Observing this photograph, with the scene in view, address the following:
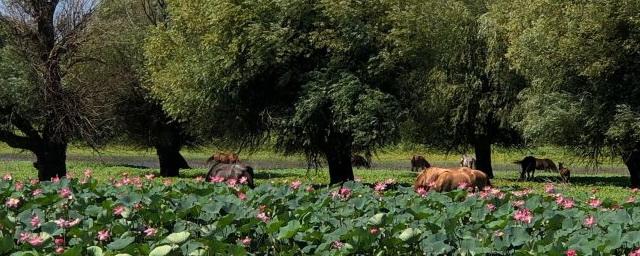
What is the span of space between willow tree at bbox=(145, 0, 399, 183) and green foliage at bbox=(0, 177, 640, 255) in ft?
49.5

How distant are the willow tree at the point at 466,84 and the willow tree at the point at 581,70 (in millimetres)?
3222

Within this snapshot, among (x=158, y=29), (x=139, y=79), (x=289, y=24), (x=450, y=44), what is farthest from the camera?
(x=139, y=79)

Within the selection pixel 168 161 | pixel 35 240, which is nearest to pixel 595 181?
pixel 168 161

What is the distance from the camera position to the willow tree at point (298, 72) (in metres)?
27.4

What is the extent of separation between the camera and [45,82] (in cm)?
3012

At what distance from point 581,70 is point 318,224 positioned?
22.8 m

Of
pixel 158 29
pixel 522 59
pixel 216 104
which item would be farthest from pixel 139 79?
pixel 522 59

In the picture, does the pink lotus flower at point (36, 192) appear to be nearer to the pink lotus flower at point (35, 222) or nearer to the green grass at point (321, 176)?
the pink lotus flower at point (35, 222)

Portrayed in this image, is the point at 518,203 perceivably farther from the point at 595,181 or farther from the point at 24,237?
the point at 595,181

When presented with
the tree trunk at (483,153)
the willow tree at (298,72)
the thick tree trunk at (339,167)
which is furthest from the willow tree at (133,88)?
the tree trunk at (483,153)

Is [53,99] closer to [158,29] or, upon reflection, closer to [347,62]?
[158,29]

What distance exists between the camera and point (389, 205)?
10.8 m

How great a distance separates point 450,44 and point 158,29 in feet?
47.4

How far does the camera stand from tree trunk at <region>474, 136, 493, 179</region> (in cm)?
4275
